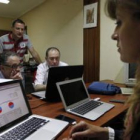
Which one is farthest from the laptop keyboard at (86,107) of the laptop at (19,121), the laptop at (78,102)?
the laptop at (19,121)

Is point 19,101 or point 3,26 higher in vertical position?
point 3,26

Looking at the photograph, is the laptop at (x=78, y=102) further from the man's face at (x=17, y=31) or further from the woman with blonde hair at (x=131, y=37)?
the man's face at (x=17, y=31)

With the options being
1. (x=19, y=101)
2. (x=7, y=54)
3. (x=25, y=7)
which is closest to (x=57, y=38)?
(x=25, y=7)

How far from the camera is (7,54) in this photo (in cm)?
185

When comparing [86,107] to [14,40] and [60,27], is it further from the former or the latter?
[60,27]

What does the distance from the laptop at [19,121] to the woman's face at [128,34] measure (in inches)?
20.4

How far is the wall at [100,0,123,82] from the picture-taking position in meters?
2.79

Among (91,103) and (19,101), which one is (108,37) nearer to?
(91,103)

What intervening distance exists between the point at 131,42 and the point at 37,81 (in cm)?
192

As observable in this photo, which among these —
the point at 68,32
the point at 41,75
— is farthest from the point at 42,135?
the point at 68,32

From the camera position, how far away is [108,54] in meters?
2.87

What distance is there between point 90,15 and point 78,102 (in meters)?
2.04

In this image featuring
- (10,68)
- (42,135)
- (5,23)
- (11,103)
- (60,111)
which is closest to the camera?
(42,135)

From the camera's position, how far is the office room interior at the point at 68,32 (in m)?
2.84
